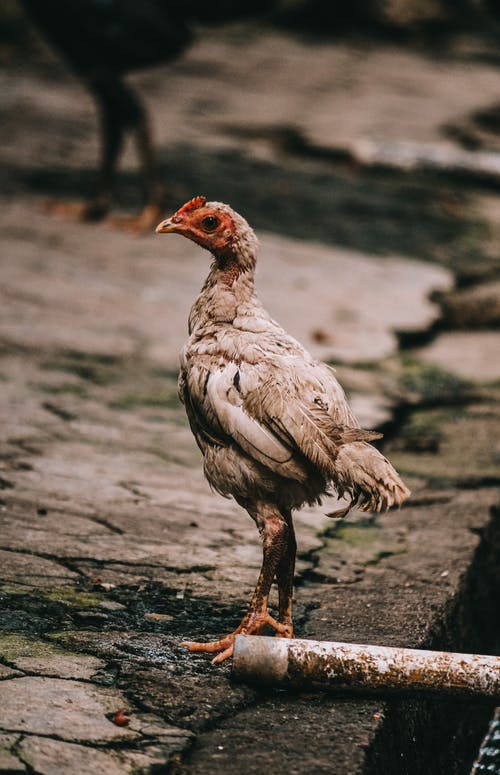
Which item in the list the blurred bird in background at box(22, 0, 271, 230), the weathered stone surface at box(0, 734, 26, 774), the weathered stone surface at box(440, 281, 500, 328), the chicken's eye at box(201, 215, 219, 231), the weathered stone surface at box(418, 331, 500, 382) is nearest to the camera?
the weathered stone surface at box(0, 734, 26, 774)

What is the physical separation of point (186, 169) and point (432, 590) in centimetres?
643

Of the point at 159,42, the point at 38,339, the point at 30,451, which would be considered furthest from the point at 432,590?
the point at 159,42

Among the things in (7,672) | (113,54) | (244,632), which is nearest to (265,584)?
(244,632)

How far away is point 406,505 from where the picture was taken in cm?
411

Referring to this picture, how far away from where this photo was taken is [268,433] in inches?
107

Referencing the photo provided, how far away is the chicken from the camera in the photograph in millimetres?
2693

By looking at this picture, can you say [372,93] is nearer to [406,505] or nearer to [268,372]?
[406,505]

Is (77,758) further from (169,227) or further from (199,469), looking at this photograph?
(199,469)

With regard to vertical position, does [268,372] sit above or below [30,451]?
above

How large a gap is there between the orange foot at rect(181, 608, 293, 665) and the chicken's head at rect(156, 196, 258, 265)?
95 centimetres

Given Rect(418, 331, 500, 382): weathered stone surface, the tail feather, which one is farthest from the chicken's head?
Rect(418, 331, 500, 382): weathered stone surface

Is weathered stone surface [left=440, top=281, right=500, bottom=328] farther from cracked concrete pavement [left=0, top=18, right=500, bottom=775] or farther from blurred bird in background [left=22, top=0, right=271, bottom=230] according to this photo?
blurred bird in background [left=22, top=0, right=271, bottom=230]

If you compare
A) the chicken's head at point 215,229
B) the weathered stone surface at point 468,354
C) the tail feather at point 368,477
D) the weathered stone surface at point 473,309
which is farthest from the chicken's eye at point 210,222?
the weathered stone surface at point 473,309

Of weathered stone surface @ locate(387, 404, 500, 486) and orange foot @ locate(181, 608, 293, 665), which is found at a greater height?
orange foot @ locate(181, 608, 293, 665)
